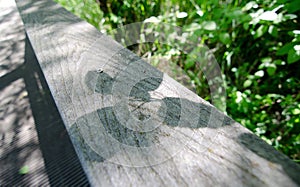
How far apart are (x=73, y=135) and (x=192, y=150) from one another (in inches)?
9.5

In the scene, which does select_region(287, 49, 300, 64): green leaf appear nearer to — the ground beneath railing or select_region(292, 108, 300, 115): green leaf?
select_region(292, 108, 300, 115): green leaf

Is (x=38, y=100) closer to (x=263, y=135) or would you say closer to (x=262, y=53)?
(x=263, y=135)

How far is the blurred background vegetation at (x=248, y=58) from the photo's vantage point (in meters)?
1.19

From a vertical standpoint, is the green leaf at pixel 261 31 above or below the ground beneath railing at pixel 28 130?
above

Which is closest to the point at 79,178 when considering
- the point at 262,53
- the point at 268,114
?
the point at 268,114

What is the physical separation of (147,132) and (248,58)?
1.70 m

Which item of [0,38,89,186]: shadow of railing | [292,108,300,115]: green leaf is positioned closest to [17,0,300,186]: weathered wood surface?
[0,38,89,186]: shadow of railing

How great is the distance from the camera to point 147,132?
1.35 feet

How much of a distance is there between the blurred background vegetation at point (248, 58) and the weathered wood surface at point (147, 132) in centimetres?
63

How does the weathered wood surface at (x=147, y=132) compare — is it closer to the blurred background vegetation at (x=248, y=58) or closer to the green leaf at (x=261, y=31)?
the blurred background vegetation at (x=248, y=58)

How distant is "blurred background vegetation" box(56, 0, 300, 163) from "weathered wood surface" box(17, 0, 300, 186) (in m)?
0.63

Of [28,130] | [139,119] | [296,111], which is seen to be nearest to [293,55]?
[296,111]

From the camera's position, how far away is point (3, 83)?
4.36 ft

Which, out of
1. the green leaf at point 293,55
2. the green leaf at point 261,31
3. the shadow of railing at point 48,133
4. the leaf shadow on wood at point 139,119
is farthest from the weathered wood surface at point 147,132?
the green leaf at point 261,31
